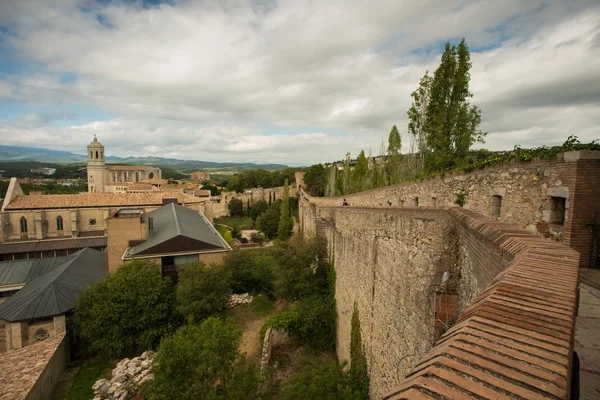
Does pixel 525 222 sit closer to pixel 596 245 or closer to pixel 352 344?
pixel 596 245

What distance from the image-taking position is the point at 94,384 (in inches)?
561

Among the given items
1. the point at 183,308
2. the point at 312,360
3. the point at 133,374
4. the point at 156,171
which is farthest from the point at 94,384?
the point at 156,171

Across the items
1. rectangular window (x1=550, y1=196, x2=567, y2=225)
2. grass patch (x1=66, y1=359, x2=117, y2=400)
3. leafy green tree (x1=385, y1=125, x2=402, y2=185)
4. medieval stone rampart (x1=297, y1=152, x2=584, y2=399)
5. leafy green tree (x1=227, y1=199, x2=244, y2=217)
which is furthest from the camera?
leafy green tree (x1=227, y1=199, x2=244, y2=217)

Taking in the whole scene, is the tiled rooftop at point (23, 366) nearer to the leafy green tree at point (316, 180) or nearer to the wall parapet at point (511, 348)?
the wall parapet at point (511, 348)

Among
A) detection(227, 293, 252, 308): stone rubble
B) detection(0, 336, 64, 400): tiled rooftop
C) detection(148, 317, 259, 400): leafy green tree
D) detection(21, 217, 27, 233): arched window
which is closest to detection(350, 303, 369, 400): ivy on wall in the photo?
detection(148, 317, 259, 400): leafy green tree

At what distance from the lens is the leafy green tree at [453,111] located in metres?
15.0

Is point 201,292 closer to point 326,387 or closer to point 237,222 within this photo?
point 326,387

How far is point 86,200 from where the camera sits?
39.9 m

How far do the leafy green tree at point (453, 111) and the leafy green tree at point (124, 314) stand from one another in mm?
17904

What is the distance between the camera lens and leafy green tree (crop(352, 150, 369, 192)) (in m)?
36.2

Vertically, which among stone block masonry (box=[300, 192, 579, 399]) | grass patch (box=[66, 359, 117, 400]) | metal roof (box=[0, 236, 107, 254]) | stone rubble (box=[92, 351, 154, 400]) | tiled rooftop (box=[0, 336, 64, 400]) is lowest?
grass patch (box=[66, 359, 117, 400])

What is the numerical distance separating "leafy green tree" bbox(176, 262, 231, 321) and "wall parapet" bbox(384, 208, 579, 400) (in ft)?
56.9

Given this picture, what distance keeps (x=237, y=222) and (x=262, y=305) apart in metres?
44.0

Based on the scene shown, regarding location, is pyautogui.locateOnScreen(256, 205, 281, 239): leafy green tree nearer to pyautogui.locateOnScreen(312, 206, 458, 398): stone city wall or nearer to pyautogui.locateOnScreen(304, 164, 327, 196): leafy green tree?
pyautogui.locateOnScreen(304, 164, 327, 196): leafy green tree
